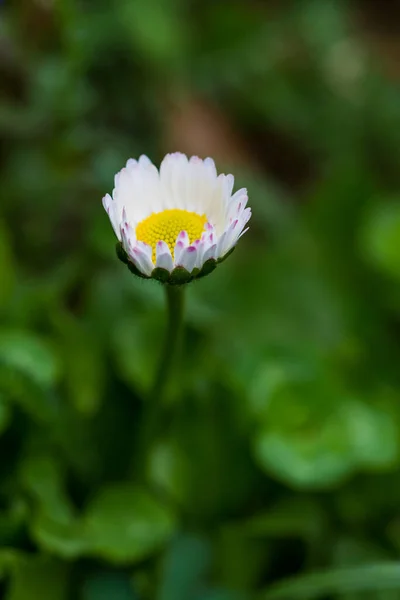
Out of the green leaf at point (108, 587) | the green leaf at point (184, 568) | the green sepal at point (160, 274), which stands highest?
the green sepal at point (160, 274)

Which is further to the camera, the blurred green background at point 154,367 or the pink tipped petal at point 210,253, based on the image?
the blurred green background at point 154,367

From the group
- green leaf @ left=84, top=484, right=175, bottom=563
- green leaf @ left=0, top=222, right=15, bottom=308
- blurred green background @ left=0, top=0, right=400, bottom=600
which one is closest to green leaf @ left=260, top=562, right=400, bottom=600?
blurred green background @ left=0, top=0, right=400, bottom=600

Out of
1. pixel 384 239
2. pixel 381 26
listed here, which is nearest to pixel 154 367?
pixel 384 239

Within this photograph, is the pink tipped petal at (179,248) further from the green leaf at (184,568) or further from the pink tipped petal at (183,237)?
the green leaf at (184,568)

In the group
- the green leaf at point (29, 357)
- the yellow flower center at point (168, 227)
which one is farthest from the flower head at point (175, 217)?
the green leaf at point (29, 357)

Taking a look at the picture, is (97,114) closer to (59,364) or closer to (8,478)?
(59,364)

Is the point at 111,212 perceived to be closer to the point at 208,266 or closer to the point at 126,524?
the point at 208,266

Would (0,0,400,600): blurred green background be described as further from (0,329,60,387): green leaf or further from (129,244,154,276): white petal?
(129,244,154,276): white petal
